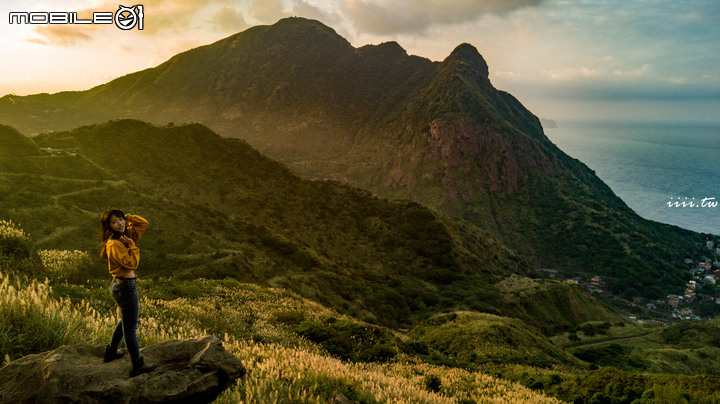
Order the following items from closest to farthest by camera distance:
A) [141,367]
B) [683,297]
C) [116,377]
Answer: [116,377], [141,367], [683,297]

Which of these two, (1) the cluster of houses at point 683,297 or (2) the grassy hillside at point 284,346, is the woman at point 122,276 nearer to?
(2) the grassy hillside at point 284,346

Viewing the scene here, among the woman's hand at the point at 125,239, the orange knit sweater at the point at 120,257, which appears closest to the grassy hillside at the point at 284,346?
the orange knit sweater at the point at 120,257

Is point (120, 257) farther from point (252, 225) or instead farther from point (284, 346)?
point (252, 225)

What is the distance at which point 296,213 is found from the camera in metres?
70.5

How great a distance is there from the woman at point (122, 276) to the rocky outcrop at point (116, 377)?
0.61ft

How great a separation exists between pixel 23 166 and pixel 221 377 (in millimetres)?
57568

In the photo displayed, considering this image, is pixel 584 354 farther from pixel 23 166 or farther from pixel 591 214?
pixel 591 214

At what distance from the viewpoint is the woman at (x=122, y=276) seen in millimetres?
4907

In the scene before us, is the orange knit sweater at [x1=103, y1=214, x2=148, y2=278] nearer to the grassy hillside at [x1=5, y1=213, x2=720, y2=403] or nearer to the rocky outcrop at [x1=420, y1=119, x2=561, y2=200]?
the grassy hillside at [x1=5, y1=213, x2=720, y2=403]

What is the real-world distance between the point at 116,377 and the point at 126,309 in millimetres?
965

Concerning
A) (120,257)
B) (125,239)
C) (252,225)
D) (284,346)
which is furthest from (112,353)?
(252,225)

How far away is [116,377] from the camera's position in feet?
14.9

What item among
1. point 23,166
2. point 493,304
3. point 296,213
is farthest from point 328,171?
point 23,166

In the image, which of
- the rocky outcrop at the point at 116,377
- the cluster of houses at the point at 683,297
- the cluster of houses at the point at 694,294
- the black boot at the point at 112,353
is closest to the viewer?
the rocky outcrop at the point at 116,377
